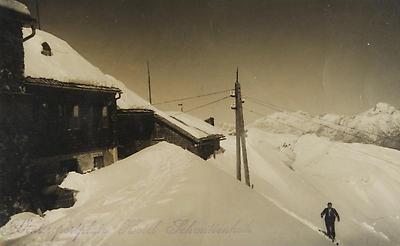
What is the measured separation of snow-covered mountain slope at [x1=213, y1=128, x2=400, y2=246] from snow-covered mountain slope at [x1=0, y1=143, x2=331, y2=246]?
9183mm

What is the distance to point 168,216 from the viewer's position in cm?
1047

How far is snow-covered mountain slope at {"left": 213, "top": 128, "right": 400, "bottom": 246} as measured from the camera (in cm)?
→ 2525

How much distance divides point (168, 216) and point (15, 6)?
9668 mm

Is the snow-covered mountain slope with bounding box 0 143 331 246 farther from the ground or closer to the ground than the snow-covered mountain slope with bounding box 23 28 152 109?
closer to the ground

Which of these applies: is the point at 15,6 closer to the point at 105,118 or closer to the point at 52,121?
the point at 52,121

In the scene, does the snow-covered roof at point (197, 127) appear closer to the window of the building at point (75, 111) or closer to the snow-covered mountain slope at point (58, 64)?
the snow-covered mountain slope at point (58, 64)

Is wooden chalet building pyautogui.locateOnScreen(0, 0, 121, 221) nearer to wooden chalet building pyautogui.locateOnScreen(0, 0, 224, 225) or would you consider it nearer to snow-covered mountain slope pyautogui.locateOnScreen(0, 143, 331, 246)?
wooden chalet building pyautogui.locateOnScreen(0, 0, 224, 225)

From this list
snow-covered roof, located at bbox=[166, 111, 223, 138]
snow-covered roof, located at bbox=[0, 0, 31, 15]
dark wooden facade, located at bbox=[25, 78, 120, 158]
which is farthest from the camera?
snow-covered roof, located at bbox=[166, 111, 223, 138]

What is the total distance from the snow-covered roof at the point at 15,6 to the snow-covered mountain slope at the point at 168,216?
6.84 metres

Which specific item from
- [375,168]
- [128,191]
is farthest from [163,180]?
[375,168]

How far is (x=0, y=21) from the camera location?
13078mm

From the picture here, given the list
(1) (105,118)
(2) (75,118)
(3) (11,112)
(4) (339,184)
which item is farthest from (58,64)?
(4) (339,184)

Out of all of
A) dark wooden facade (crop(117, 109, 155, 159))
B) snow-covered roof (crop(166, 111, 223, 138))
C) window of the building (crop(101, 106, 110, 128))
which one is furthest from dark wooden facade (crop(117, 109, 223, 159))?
window of the building (crop(101, 106, 110, 128))

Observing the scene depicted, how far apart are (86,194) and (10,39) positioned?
6389 mm
